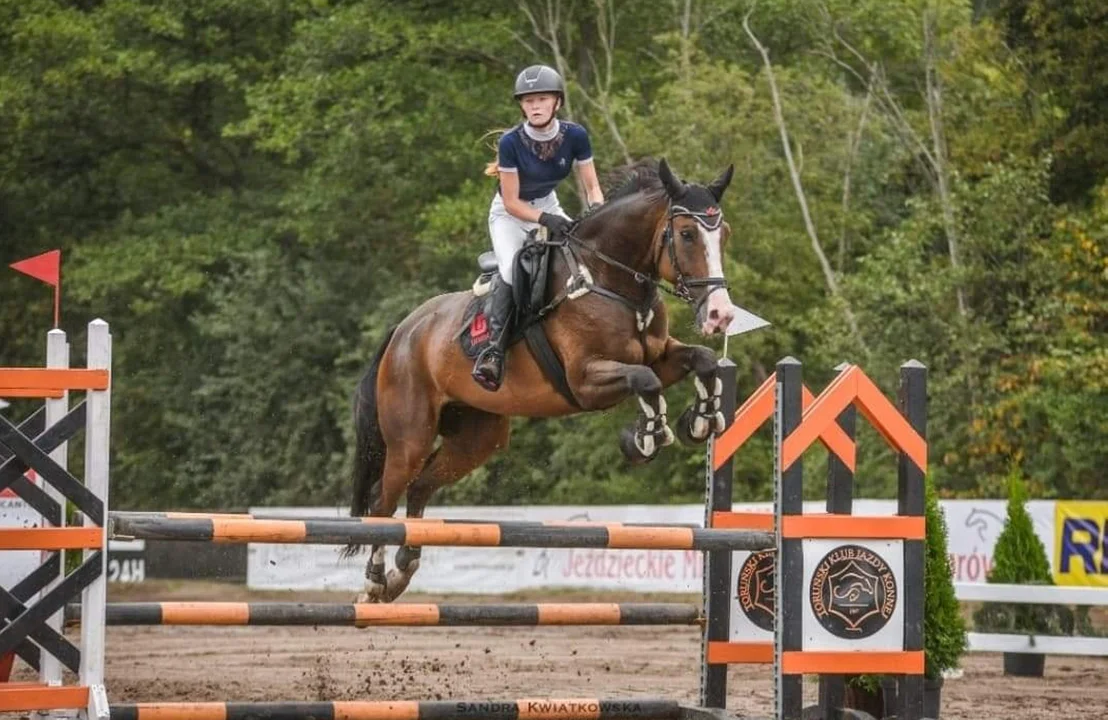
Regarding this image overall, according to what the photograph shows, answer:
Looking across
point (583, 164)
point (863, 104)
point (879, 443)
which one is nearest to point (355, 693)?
point (583, 164)

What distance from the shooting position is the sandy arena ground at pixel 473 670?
31.9 feet

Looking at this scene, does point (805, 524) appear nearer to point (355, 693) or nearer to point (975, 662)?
point (355, 693)

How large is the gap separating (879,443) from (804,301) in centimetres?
341

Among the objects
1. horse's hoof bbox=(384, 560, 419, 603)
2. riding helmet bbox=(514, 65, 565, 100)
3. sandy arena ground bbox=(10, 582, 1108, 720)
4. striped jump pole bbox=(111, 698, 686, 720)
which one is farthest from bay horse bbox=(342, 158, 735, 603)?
sandy arena ground bbox=(10, 582, 1108, 720)

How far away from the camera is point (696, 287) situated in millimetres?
6926

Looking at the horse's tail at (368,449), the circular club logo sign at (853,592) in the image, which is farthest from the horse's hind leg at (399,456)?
the circular club logo sign at (853,592)

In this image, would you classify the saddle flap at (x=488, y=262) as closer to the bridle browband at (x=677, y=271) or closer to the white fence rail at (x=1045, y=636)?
the bridle browband at (x=677, y=271)

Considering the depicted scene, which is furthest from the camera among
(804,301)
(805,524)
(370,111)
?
(370,111)

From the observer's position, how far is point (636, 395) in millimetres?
7156

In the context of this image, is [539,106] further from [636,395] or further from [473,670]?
[473,670]

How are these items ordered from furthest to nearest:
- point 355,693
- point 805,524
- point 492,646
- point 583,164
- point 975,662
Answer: point 492,646, point 975,662, point 355,693, point 583,164, point 805,524

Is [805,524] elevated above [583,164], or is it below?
below

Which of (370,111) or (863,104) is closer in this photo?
(863,104)

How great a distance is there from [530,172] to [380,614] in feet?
8.13
